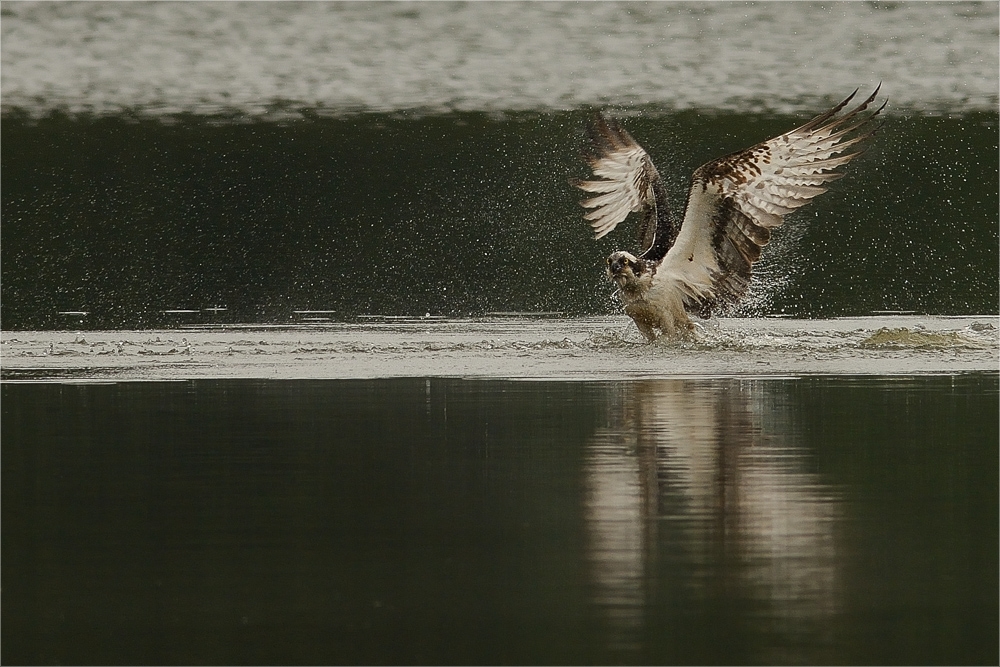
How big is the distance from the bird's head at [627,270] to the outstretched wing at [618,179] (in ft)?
3.73

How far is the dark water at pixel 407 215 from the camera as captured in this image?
22219 mm

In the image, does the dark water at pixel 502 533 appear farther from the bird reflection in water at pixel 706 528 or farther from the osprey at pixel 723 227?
the osprey at pixel 723 227

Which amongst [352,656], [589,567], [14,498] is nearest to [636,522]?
[589,567]

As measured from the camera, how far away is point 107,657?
5.09 meters

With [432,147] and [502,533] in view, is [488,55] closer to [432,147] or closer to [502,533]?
[432,147]

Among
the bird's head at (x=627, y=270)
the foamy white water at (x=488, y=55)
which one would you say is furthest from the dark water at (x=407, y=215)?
the bird's head at (x=627, y=270)

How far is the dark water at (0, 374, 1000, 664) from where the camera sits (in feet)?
17.3

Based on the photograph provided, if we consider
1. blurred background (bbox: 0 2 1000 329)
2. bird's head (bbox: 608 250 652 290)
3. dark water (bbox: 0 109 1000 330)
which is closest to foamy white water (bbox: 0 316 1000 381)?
bird's head (bbox: 608 250 652 290)

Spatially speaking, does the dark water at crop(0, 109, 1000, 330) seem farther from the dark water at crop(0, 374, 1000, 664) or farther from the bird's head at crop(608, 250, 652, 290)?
the dark water at crop(0, 374, 1000, 664)

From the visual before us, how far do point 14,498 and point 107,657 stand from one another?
2411 mm

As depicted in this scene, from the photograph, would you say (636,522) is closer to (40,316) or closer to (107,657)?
(107,657)

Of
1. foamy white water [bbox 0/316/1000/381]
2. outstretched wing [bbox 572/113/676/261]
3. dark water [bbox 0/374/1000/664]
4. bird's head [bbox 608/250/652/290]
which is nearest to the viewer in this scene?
dark water [bbox 0/374/1000/664]

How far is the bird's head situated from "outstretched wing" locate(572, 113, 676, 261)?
44.7 inches

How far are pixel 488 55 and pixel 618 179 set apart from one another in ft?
56.6
